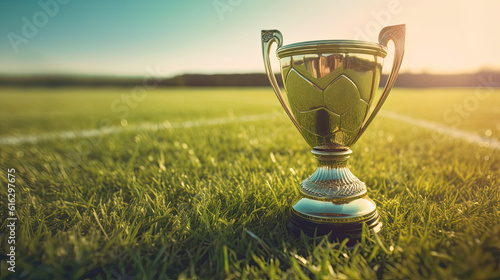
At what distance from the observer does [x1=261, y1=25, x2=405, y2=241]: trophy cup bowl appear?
1.27 m

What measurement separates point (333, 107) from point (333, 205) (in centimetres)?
45

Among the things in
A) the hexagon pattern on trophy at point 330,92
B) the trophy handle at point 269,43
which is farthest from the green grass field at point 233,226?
the trophy handle at point 269,43

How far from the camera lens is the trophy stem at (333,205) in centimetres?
129

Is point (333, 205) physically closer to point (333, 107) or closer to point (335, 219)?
point (335, 219)

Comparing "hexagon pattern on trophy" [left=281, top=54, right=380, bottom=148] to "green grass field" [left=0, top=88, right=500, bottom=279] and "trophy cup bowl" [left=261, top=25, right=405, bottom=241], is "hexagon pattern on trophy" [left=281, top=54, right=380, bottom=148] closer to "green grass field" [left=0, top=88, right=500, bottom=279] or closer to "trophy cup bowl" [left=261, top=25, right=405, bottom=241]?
"trophy cup bowl" [left=261, top=25, right=405, bottom=241]

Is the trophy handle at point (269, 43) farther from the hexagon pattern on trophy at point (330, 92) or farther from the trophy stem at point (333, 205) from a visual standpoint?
the trophy stem at point (333, 205)

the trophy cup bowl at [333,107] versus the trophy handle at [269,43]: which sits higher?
the trophy handle at [269,43]

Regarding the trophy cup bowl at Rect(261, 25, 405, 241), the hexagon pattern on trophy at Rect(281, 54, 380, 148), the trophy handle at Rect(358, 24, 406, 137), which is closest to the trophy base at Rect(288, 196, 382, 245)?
the trophy cup bowl at Rect(261, 25, 405, 241)

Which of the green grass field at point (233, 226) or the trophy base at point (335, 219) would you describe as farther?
the trophy base at point (335, 219)

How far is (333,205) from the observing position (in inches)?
52.6

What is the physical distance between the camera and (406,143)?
3.46 meters

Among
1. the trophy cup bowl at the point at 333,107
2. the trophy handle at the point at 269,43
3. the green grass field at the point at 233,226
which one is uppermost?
the trophy handle at the point at 269,43

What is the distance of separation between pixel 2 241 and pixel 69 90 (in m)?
28.9

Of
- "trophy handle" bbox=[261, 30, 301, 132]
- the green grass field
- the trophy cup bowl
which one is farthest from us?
"trophy handle" bbox=[261, 30, 301, 132]
